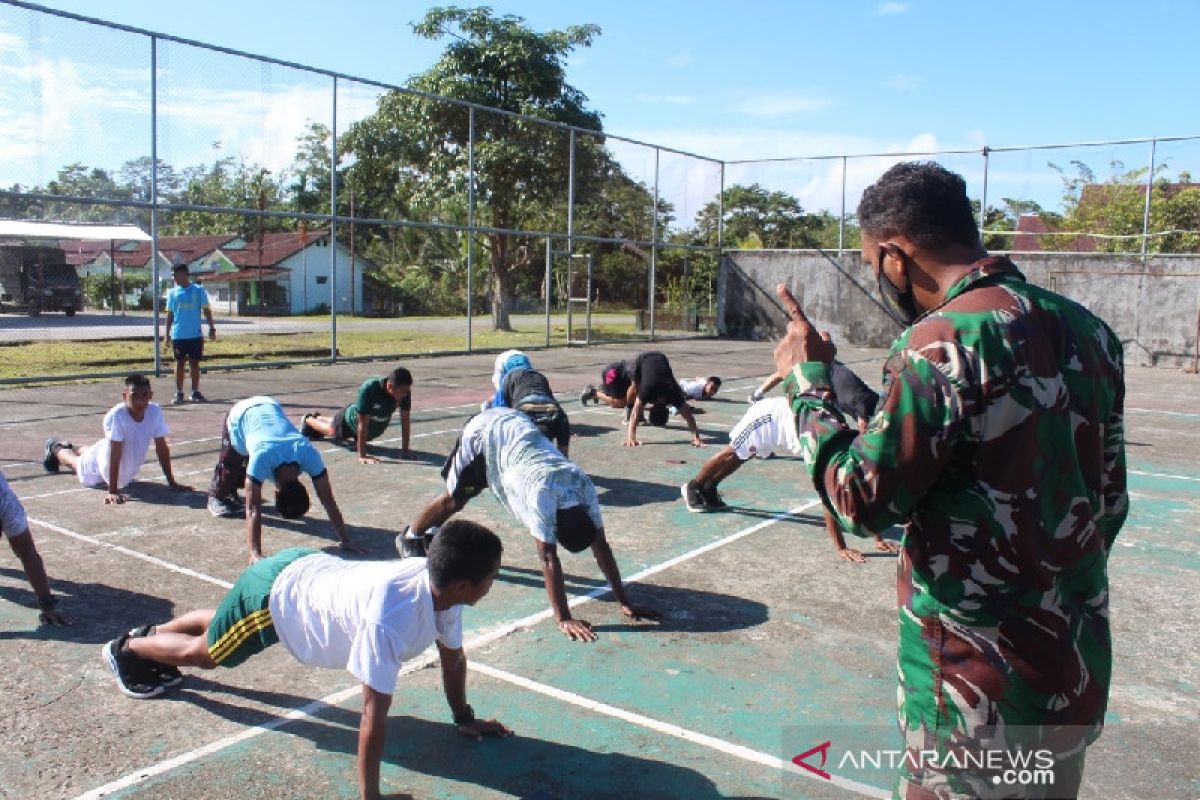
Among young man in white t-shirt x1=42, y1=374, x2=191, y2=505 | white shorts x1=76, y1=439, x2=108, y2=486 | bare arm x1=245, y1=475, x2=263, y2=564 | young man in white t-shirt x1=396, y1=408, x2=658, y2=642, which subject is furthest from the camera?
white shorts x1=76, y1=439, x2=108, y2=486

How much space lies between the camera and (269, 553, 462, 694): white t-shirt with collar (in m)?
3.16

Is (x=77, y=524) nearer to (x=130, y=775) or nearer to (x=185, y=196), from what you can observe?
(x=130, y=775)

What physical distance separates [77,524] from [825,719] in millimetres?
5490

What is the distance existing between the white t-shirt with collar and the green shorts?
0.06 m

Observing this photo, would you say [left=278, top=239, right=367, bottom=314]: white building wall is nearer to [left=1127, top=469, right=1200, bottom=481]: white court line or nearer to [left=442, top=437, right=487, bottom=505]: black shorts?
[left=1127, top=469, right=1200, bottom=481]: white court line

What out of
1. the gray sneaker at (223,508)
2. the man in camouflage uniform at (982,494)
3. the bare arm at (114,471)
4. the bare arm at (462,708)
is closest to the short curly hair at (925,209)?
the man in camouflage uniform at (982,494)

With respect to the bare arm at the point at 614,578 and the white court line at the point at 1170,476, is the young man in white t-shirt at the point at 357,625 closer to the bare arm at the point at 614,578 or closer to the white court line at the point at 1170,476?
the bare arm at the point at 614,578

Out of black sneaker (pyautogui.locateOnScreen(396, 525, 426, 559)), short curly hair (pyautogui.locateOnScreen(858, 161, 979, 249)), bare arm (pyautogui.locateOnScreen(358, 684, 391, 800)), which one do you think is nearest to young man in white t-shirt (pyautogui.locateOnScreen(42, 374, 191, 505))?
black sneaker (pyautogui.locateOnScreen(396, 525, 426, 559))

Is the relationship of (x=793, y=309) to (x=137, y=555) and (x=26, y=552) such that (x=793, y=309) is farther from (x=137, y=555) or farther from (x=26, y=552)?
(x=137, y=555)

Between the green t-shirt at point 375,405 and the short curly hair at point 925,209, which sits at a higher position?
the short curly hair at point 925,209

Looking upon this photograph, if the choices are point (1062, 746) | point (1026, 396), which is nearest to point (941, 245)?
point (1026, 396)

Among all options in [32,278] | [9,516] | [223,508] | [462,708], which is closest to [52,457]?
[223,508]

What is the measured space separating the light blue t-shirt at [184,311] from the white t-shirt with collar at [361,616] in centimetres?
1021

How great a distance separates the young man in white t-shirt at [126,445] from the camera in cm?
737
